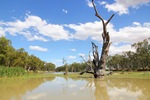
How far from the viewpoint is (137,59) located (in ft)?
302

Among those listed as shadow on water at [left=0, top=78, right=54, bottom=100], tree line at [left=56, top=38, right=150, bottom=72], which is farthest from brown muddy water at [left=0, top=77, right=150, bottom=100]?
tree line at [left=56, top=38, right=150, bottom=72]

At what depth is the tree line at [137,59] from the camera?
8519cm

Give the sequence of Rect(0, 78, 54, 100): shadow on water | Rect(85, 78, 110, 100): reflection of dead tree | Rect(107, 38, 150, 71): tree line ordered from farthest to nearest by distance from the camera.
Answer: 1. Rect(107, 38, 150, 71): tree line
2. Rect(0, 78, 54, 100): shadow on water
3. Rect(85, 78, 110, 100): reflection of dead tree

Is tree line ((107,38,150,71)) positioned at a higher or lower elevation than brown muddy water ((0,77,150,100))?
higher

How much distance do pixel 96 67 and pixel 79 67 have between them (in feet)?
401

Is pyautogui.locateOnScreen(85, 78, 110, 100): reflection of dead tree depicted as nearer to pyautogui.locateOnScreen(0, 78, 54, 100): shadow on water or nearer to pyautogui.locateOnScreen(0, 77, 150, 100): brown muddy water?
pyautogui.locateOnScreen(0, 77, 150, 100): brown muddy water

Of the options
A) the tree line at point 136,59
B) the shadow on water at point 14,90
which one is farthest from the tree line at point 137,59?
the shadow on water at point 14,90

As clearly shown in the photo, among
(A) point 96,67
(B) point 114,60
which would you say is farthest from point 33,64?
(A) point 96,67

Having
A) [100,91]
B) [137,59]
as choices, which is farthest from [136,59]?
[100,91]

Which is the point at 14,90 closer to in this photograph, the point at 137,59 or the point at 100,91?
the point at 100,91

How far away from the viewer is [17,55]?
75938 mm

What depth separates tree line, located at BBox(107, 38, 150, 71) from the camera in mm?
85188

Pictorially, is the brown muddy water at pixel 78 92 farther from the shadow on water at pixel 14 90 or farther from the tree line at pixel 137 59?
the tree line at pixel 137 59

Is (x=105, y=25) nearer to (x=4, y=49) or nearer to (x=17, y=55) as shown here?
(x=4, y=49)
